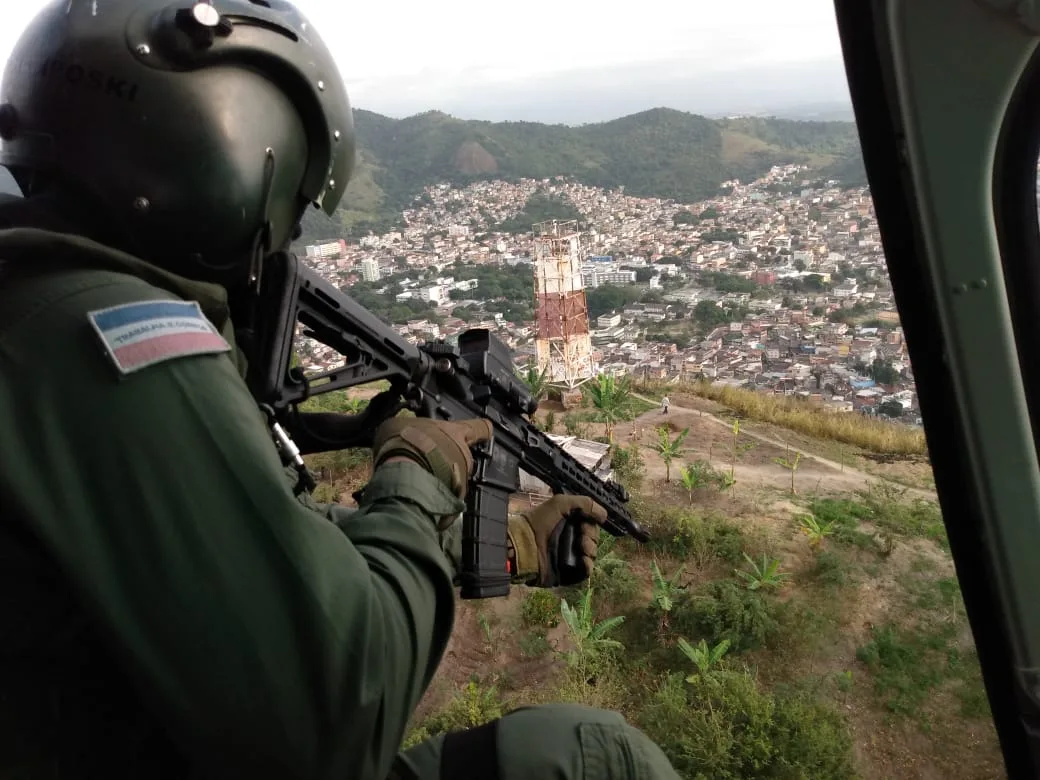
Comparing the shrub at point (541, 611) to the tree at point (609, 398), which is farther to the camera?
the tree at point (609, 398)

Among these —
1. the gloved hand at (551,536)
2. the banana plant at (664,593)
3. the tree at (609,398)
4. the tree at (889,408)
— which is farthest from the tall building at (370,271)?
the tree at (889,408)

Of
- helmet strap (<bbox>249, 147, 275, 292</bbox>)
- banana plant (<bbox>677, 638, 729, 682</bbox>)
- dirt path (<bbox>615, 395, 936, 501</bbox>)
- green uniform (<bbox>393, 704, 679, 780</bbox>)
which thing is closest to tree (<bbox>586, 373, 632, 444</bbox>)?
dirt path (<bbox>615, 395, 936, 501</bbox>)

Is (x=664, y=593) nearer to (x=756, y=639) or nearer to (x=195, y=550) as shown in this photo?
(x=756, y=639)

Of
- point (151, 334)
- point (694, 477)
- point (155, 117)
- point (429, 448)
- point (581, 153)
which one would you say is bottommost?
point (694, 477)

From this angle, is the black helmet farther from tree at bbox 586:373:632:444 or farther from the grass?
the grass

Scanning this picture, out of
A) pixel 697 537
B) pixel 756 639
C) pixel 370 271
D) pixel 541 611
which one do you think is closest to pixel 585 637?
pixel 541 611

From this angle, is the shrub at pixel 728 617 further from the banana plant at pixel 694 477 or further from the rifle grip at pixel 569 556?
the rifle grip at pixel 569 556

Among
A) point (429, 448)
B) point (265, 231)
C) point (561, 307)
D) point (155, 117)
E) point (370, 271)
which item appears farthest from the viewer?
point (561, 307)
